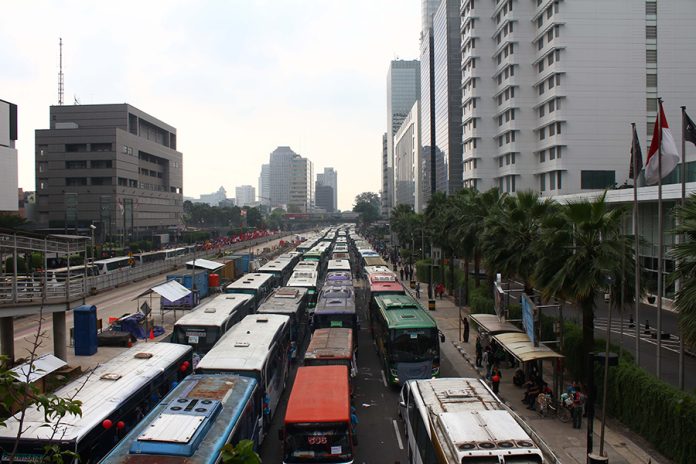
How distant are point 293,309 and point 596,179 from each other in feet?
159

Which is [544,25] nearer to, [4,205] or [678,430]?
[678,430]

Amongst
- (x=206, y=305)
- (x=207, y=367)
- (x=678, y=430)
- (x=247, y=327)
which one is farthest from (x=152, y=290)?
(x=678, y=430)

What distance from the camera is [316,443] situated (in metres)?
13.5

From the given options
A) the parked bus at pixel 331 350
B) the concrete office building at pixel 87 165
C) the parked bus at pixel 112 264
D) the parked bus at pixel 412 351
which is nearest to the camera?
the parked bus at pixel 331 350

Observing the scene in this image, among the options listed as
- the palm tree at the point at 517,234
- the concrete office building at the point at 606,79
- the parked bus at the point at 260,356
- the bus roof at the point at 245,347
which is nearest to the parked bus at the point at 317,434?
the parked bus at the point at 260,356

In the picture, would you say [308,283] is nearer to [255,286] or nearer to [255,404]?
[255,286]

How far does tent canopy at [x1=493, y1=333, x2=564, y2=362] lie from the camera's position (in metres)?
19.3

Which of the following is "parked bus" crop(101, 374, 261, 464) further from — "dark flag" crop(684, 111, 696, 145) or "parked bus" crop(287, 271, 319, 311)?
"parked bus" crop(287, 271, 319, 311)

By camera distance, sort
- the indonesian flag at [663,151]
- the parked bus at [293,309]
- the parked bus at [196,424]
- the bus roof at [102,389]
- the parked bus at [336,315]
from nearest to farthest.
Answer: the parked bus at [196,424]
the bus roof at [102,389]
the indonesian flag at [663,151]
the parked bus at [336,315]
the parked bus at [293,309]

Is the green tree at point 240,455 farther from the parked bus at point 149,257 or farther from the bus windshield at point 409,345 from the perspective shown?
the parked bus at point 149,257

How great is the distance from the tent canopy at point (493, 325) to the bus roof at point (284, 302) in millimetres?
8655

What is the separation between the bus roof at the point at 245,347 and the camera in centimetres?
1694

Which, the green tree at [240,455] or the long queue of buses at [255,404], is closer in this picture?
the green tree at [240,455]

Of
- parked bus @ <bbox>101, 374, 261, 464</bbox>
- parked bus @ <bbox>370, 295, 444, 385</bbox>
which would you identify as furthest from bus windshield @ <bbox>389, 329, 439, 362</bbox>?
parked bus @ <bbox>101, 374, 261, 464</bbox>
